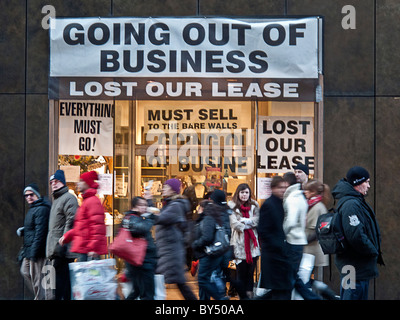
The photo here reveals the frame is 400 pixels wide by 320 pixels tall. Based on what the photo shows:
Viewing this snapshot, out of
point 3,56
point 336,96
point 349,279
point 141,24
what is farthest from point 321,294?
point 3,56

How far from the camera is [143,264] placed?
785 centimetres

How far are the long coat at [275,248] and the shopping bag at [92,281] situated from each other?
2072mm

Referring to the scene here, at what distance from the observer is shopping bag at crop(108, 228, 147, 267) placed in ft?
25.1

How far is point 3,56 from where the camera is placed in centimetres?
1093

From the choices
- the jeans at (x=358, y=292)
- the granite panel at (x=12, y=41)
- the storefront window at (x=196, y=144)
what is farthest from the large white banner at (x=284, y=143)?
the granite panel at (x=12, y=41)

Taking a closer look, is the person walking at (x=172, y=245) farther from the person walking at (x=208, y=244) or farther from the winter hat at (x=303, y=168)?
the winter hat at (x=303, y=168)

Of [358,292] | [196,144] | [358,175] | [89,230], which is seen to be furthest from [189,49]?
[358,292]

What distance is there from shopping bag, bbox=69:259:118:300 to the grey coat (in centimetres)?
143

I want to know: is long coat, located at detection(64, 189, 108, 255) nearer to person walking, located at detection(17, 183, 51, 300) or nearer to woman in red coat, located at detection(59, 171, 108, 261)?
woman in red coat, located at detection(59, 171, 108, 261)

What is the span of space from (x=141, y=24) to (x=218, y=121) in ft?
7.55

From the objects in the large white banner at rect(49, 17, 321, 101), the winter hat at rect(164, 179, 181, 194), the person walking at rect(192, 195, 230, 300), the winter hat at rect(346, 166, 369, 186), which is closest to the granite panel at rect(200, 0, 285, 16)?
the large white banner at rect(49, 17, 321, 101)

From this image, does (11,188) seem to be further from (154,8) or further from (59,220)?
(154,8)

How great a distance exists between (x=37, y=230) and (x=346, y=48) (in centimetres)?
610

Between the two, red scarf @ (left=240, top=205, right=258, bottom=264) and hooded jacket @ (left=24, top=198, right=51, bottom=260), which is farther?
red scarf @ (left=240, top=205, right=258, bottom=264)
